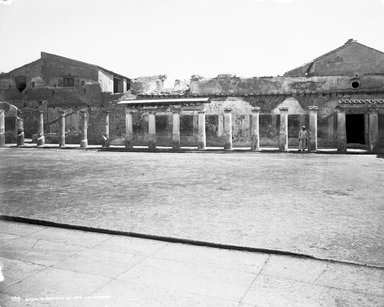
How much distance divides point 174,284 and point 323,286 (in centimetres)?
124

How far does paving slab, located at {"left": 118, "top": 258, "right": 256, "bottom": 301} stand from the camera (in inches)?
106

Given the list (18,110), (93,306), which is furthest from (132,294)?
(18,110)

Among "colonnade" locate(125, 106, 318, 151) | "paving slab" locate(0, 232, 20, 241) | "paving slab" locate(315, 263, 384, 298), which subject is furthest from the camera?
"colonnade" locate(125, 106, 318, 151)

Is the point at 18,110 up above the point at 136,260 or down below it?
above

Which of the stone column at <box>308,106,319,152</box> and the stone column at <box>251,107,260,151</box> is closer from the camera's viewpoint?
the stone column at <box>308,106,319,152</box>

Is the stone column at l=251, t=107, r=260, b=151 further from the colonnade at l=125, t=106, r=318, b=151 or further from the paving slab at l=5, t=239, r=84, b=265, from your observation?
the paving slab at l=5, t=239, r=84, b=265

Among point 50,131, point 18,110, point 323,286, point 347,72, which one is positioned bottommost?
point 323,286

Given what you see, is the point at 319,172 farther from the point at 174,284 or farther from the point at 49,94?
the point at 49,94

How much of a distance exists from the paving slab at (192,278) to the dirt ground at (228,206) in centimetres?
72

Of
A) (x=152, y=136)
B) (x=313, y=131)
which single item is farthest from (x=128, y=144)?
(x=313, y=131)

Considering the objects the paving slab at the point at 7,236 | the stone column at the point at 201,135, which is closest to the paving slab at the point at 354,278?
the paving slab at the point at 7,236

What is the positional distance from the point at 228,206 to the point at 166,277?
2667mm

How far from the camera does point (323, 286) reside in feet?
9.13

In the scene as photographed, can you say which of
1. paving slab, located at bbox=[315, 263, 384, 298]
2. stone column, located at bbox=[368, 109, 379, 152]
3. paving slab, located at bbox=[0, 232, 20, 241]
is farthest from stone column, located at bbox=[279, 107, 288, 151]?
paving slab, located at bbox=[0, 232, 20, 241]
